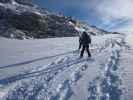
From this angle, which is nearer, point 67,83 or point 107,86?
point 107,86

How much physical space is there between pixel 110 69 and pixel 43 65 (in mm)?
4316

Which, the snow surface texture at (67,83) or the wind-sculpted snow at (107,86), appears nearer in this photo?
the wind-sculpted snow at (107,86)

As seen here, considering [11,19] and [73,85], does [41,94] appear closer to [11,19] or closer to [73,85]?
[73,85]

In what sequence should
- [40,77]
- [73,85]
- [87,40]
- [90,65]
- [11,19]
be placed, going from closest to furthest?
1. [73,85]
2. [40,77]
3. [90,65]
4. [87,40]
5. [11,19]

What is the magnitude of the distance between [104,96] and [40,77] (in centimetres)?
407

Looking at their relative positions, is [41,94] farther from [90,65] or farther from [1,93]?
[90,65]

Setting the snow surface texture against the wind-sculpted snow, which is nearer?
the wind-sculpted snow

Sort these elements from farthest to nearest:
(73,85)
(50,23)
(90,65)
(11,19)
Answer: (50,23)
(11,19)
(90,65)
(73,85)

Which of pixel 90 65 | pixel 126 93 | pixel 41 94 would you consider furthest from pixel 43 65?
pixel 126 93

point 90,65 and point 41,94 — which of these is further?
point 90,65

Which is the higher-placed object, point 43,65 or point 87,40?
point 87,40

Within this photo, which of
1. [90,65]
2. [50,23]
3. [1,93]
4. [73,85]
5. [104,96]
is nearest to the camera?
[104,96]

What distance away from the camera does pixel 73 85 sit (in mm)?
10586

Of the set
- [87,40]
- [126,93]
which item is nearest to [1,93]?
[126,93]
